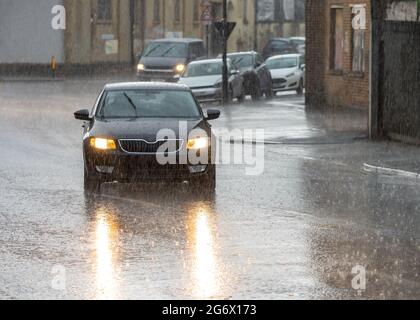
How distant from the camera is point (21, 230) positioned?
14867 mm

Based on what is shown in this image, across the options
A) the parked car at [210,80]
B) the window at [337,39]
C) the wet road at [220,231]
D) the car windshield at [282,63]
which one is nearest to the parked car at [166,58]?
the car windshield at [282,63]

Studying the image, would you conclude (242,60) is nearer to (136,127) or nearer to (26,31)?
(26,31)

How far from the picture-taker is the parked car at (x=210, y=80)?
4259 centimetres

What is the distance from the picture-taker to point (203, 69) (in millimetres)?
44250

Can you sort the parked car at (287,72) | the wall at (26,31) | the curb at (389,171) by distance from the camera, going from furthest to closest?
the wall at (26,31)
the parked car at (287,72)
the curb at (389,171)

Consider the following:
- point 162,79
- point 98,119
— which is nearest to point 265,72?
point 162,79

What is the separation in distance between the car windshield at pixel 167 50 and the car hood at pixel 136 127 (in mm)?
34000

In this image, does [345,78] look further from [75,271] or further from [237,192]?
[75,271]

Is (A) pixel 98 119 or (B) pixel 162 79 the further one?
(B) pixel 162 79

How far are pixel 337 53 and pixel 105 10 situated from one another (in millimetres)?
30573

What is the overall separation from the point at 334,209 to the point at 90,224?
3248 millimetres

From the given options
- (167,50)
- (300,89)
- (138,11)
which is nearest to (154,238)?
(300,89)

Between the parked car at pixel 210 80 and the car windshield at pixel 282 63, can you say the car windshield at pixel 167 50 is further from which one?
the parked car at pixel 210 80

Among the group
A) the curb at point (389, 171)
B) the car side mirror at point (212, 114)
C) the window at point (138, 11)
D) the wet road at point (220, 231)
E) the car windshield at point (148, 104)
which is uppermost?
the window at point (138, 11)
